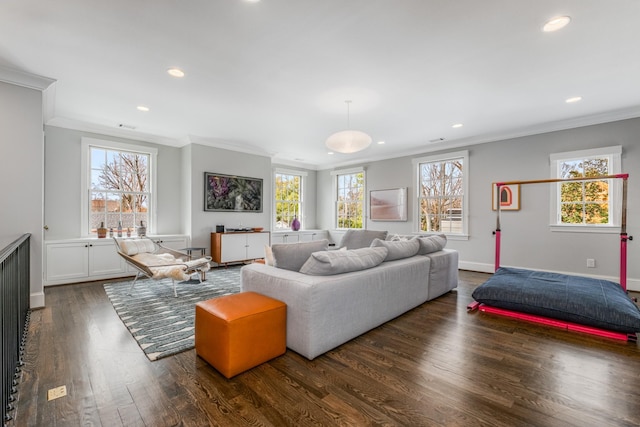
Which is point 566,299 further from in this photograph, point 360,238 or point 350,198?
point 350,198

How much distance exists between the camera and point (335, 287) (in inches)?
90.5

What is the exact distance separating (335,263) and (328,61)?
194 cm

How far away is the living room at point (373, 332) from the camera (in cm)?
166

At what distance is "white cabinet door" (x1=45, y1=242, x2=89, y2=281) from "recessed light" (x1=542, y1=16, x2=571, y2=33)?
629 centimetres

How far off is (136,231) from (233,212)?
1.85 m

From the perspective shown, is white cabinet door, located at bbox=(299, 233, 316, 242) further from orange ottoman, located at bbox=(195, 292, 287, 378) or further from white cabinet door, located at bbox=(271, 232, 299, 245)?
orange ottoman, located at bbox=(195, 292, 287, 378)

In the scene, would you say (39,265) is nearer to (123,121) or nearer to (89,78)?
(89,78)

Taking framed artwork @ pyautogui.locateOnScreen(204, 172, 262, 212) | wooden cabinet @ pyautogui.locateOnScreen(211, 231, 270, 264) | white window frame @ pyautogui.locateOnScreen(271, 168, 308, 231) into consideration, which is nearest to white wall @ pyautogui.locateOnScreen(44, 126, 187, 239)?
framed artwork @ pyautogui.locateOnScreen(204, 172, 262, 212)

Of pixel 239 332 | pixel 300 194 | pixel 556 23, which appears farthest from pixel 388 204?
pixel 239 332

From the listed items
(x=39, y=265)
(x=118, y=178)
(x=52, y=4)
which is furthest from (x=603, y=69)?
(x=118, y=178)

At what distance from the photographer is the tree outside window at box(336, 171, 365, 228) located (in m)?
7.78

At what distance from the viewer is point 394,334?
8.79 feet

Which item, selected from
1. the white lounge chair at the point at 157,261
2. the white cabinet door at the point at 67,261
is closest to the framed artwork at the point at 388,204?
the white lounge chair at the point at 157,261

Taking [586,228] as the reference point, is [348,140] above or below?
above
